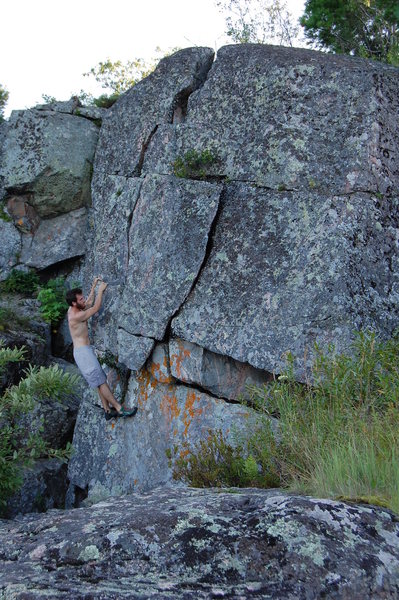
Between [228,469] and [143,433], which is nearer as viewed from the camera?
[228,469]

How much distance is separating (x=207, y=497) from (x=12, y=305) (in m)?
7.02

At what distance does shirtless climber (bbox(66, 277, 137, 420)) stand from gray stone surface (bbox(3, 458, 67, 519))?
1.17 m

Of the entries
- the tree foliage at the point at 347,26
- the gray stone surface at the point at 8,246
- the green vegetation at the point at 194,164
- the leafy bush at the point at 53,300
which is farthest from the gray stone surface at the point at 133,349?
the tree foliage at the point at 347,26

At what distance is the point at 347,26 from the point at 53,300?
8720 millimetres

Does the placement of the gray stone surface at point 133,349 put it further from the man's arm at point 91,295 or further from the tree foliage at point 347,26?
the tree foliage at point 347,26

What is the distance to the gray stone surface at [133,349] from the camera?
8.23 meters

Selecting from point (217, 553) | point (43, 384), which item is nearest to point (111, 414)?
point (43, 384)

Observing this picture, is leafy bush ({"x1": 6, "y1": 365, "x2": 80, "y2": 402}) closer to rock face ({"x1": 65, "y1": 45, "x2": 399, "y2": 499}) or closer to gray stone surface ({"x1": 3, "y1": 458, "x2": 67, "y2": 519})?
rock face ({"x1": 65, "y1": 45, "x2": 399, "y2": 499})

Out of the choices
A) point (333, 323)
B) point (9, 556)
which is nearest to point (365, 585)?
point (9, 556)

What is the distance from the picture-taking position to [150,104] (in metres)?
9.41

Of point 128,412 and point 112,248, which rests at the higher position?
point 112,248

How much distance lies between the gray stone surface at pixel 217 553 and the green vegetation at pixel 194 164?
501 centimetres

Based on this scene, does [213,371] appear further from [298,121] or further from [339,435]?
[298,121]

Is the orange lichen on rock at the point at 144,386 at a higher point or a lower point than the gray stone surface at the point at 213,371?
lower
